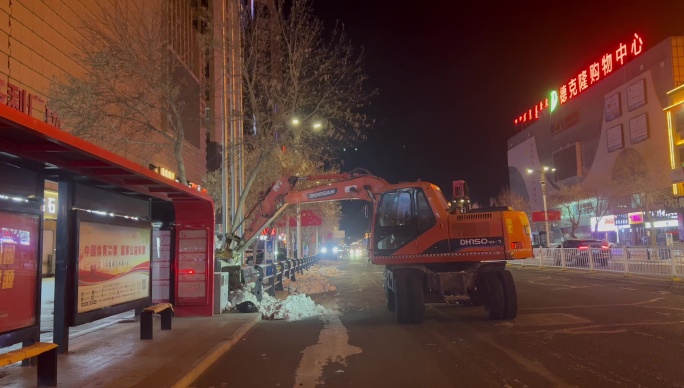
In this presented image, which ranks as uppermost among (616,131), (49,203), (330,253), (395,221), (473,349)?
(616,131)

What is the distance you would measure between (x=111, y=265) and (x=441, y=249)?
7060 millimetres

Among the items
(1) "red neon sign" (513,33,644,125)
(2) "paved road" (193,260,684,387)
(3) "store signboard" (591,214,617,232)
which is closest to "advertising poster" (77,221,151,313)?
(2) "paved road" (193,260,684,387)

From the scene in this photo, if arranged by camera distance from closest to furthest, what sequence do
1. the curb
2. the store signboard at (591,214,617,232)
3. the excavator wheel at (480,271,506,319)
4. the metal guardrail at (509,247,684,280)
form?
the curb
the excavator wheel at (480,271,506,319)
the metal guardrail at (509,247,684,280)
the store signboard at (591,214,617,232)

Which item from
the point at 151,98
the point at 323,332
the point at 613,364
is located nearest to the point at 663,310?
the point at 613,364

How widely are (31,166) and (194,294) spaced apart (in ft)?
21.2

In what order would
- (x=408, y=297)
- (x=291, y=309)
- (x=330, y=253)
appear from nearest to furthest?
(x=408, y=297) → (x=291, y=309) → (x=330, y=253)

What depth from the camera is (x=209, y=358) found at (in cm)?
830

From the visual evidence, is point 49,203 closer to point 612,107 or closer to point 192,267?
point 192,267

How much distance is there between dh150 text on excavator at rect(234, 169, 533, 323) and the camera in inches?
478

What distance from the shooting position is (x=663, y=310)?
41.6 feet

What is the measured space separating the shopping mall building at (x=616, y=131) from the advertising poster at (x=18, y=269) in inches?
1334

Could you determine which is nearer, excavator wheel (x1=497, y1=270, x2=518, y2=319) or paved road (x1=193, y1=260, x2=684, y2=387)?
paved road (x1=193, y1=260, x2=684, y2=387)

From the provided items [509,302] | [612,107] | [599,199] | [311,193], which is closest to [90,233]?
[311,193]

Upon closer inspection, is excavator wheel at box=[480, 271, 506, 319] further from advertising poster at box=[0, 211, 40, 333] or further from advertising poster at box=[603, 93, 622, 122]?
advertising poster at box=[603, 93, 622, 122]
